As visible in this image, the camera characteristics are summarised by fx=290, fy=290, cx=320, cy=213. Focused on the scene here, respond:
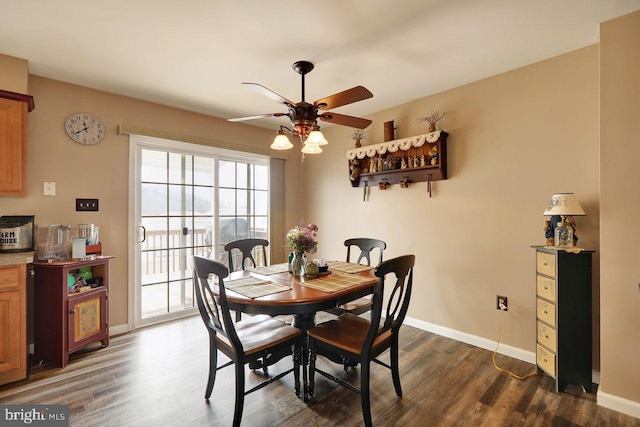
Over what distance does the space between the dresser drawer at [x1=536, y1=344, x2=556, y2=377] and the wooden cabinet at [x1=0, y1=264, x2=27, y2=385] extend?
3.90m

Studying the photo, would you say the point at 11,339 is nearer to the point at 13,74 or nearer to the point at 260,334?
the point at 260,334

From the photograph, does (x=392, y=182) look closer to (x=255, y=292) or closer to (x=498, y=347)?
(x=498, y=347)

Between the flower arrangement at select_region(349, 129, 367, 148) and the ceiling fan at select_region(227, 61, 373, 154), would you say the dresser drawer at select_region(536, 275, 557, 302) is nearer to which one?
the ceiling fan at select_region(227, 61, 373, 154)

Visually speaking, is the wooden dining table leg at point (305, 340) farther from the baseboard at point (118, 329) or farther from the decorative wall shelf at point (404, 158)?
the baseboard at point (118, 329)

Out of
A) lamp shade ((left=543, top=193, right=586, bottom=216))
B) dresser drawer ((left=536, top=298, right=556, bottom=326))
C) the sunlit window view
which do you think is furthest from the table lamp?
the sunlit window view

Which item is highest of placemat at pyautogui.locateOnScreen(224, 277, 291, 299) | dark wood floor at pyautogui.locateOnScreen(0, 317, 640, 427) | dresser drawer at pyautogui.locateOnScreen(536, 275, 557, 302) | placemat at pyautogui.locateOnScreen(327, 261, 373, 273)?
placemat at pyautogui.locateOnScreen(327, 261, 373, 273)

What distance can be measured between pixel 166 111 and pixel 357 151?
2.30m

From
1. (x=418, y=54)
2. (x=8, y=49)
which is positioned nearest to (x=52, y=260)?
(x=8, y=49)

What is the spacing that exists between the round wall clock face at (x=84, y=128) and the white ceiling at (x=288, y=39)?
32 cm

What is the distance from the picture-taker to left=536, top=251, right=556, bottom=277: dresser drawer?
2.09m

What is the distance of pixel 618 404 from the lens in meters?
1.85

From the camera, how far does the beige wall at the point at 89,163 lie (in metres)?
2.62

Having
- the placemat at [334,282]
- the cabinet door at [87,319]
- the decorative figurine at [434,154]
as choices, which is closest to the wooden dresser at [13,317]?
the cabinet door at [87,319]

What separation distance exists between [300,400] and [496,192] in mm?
2374
